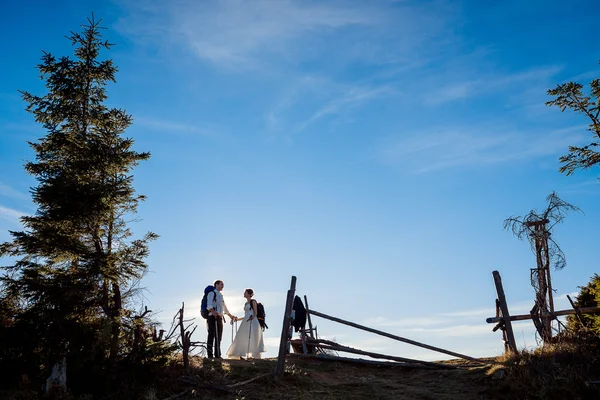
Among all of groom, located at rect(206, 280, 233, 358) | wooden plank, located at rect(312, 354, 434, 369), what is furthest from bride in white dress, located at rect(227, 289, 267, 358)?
wooden plank, located at rect(312, 354, 434, 369)

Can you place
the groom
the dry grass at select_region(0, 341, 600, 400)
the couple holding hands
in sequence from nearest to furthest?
the dry grass at select_region(0, 341, 600, 400) < the groom < the couple holding hands

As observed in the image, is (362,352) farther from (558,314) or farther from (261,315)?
(558,314)

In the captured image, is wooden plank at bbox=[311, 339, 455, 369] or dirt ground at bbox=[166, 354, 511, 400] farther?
wooden plank at bbox=[311, 339, 455, 369]

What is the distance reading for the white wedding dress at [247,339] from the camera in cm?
1783

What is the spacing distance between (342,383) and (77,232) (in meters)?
9.15

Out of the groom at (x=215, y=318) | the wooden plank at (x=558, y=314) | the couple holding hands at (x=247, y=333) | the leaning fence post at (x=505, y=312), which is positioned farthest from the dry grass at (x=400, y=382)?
the couple holding hands at (x=247, y=333)

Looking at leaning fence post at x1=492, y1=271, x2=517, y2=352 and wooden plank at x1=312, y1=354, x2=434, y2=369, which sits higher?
leaning fence post at x1=492, y1=271, x2=517, y2=352

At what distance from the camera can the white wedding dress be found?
1783 cm

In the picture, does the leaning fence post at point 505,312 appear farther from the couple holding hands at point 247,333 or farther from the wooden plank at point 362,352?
the couple holding hands at point 247,333

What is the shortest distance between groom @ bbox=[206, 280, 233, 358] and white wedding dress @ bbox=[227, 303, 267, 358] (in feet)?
2.66

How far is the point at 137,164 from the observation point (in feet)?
56.5

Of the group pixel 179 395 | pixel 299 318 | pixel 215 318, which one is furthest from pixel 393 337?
pixel 179 395

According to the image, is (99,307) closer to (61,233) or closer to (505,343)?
(61,233)

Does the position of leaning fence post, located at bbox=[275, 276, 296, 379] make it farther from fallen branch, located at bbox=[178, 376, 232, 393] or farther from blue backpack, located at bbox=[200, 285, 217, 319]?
blue backpack, located at bbox=[200, 285, 217, 319]
